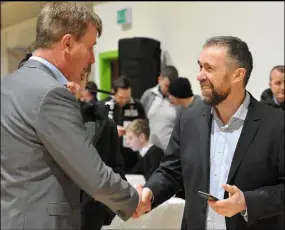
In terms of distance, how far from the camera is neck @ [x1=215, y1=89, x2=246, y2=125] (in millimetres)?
1798

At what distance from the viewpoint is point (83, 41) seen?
4.22ft

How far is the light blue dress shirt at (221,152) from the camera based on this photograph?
176 cm

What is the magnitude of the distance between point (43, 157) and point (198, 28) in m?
4.45

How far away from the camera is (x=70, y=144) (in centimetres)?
116

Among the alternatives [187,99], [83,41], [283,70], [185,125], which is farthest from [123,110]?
[83,41]

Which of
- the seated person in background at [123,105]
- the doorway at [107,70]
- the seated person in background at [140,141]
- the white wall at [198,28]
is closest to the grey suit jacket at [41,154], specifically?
the seated person in background at [140,141]

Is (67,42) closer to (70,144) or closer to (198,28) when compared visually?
(70,144)

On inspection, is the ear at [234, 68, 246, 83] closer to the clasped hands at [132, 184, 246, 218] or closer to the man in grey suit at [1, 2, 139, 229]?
the clasped hands at [132, 184, 246, 218]

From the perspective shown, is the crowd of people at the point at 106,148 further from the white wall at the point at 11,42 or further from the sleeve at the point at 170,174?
the white wall at the point at 11,42

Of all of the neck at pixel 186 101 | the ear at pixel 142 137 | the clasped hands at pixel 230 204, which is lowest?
the ear at pixel 142 137

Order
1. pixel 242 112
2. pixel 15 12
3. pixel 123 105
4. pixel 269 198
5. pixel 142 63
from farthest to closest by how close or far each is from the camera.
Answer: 1. pixel 15 12
2. pixel 142 63
3. pixel 123 105
4. pixel 242 112
5. pixel 269 198

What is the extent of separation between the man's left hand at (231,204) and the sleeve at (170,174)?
32cm

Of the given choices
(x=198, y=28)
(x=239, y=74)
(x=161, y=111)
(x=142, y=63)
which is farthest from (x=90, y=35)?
(x=142, y=63)

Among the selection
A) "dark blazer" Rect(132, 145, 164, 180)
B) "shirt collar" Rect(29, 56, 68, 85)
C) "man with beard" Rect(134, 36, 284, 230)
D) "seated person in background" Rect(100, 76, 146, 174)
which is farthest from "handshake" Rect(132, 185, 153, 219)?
"seated person in background" Rect(100, 76, 146, 174)
